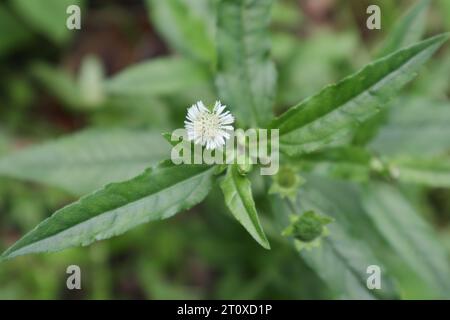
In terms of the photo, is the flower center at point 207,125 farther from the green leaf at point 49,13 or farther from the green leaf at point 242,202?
the green leaf at point 49,13

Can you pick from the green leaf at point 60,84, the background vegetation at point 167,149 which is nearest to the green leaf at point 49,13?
the background vegetation at point 167,149

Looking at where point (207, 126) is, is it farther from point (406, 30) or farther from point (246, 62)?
point (406, 30)

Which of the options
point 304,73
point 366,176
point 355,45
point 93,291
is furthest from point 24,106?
point 366,176

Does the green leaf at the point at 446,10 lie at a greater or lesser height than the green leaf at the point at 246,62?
greater

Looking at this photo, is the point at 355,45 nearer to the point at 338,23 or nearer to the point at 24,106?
the point at 338,23

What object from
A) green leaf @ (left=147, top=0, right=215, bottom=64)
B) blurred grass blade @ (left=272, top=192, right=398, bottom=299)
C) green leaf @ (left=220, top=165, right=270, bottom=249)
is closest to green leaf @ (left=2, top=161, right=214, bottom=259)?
green leaf @ (left=220, top=165, right=270, bottom=249)

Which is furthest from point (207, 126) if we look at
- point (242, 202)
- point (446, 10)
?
point (446, 10)

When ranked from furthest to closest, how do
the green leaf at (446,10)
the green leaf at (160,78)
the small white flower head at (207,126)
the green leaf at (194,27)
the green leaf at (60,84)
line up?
the green leaf at (60,84)
the green leaf at (446,10)
the green leaf at (160,78)
the green leaf at (194,27)
the small white flower head at (207,126)

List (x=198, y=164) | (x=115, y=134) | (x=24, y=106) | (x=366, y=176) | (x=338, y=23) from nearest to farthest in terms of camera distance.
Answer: (x=198, y=164)
(x=366, y=176)
(x=115, y=134)
(x=24, y=106)
(x=338, y=23)
